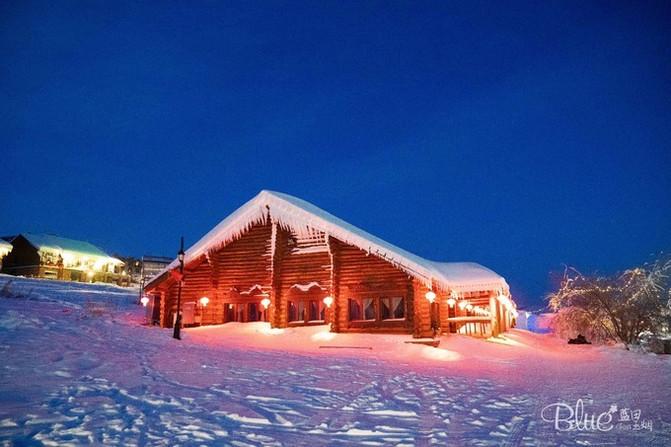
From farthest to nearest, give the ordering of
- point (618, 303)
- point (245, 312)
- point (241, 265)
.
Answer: point (618, 303), point (241, 265), point (245, 312)

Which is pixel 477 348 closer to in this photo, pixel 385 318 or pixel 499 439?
pixel 385 318

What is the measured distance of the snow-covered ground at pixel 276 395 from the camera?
18.6 ft

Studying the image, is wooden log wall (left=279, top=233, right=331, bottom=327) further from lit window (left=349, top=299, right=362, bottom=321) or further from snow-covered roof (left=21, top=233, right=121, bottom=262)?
snow-covered roof (left=21, top=233, right=121, bottom=262)

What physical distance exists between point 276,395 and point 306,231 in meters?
14.3

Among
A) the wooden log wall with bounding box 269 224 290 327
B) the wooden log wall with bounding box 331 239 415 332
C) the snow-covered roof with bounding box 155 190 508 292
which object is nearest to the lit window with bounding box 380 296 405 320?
the wooden log wall with bounding box 331 239 415 332

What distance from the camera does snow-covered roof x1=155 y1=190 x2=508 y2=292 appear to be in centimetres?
1966

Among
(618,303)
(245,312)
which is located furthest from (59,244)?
(618,303)

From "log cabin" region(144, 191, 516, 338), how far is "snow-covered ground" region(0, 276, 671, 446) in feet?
17.8

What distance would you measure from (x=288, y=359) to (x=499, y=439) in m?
7.42

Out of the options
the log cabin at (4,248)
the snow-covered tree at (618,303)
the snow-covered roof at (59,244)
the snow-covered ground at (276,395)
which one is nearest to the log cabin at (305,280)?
the snow-covered ground at (276,395)

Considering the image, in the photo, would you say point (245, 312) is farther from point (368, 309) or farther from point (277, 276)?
point (368, 309)

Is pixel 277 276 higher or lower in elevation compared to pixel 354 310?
higher

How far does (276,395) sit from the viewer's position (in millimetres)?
7770

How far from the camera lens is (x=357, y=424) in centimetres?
638
